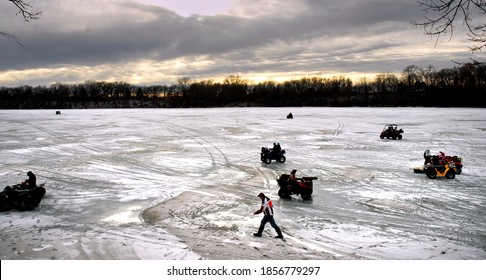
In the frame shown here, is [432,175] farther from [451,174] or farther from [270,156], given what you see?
[270,156]

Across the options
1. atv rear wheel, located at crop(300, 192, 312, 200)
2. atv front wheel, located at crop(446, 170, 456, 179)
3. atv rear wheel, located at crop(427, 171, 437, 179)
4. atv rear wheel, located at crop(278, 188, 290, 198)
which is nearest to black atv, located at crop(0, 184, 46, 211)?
atv rear wheel, located at crop(278, 188, 290, 198)

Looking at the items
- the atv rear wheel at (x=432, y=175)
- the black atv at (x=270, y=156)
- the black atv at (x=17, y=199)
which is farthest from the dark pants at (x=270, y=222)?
the black atv at (x=270, y=156)

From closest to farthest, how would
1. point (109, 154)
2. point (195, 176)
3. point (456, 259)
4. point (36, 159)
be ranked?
1. point (456, 259)
2. point (195, 176)
3. point (36, 159)
4. point (109, 154)

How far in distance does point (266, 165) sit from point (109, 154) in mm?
9671

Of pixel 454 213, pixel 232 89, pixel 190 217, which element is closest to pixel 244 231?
pixel 190 217

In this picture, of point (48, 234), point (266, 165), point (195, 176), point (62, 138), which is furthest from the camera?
point (62, 138)

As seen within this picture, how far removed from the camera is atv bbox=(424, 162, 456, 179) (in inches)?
614

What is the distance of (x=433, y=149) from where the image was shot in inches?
937

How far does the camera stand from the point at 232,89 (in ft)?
511

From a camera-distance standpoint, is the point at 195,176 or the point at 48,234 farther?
the point at 195,176

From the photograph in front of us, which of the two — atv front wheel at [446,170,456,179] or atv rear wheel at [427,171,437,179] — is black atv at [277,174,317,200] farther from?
atv front wheel at [446,170,456,179]

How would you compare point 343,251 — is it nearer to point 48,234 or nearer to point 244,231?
point 244,231

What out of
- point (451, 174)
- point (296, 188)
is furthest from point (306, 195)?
point (451, 174)

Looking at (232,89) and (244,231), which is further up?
(232,89)
